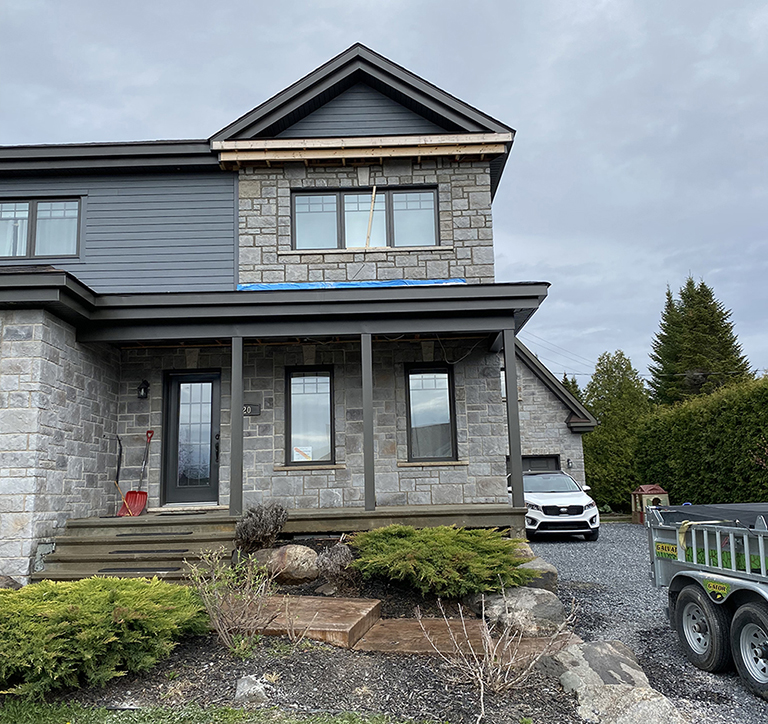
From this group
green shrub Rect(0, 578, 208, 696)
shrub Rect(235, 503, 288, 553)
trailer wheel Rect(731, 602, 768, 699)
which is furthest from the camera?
shrub Rect(235, 503, 288, 553)

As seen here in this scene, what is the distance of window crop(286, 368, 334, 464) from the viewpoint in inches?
416

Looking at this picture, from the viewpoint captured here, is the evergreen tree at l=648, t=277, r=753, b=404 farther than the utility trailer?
Yes

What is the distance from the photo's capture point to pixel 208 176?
11.2 meters

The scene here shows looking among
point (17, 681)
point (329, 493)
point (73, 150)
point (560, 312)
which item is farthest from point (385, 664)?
point (560, 312)

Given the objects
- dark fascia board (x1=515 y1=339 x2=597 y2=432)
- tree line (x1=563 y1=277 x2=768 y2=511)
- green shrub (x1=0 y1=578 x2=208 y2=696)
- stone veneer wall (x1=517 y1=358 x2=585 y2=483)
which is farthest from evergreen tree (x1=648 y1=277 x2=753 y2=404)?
green shrub (x1=0 y1=578 x2=208 y2=696)

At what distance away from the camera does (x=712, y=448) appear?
1501cm

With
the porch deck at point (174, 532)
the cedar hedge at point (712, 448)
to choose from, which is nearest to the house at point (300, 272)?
the porch deck at point (174, 532)

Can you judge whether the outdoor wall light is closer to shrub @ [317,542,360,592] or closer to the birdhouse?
shrub @ [317,542,360,592]

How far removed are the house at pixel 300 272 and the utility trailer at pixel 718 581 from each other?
3.94m

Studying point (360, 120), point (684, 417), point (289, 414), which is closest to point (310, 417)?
point (289, 414)

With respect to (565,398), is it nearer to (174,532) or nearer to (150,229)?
(150,229)

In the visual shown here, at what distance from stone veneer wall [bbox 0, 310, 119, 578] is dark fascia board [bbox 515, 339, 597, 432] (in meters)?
12.5

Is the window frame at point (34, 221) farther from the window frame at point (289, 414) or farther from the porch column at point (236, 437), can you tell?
the window frame at point (289, 414)

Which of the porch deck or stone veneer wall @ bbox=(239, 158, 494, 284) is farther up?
stone veneer wall @ bbox=(239, 158, 494, 284)
